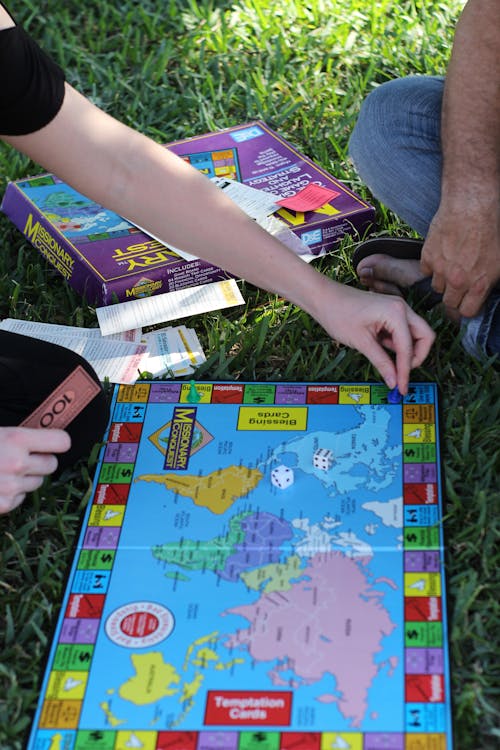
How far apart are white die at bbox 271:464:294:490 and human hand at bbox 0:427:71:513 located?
1.16 feet

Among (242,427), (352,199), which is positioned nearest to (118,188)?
(242,427)

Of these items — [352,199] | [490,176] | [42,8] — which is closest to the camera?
[490,176]

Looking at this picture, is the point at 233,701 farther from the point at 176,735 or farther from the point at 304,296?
the point at 304,296

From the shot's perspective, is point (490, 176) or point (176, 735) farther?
point (490, 176)

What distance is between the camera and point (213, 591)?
1.52 metres

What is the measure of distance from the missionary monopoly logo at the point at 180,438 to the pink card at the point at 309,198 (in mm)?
637

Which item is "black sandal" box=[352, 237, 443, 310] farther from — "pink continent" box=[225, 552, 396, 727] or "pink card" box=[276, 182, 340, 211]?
"pink continent" box=[225, 552, 396, 727]

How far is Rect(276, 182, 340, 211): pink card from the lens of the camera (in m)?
2.25

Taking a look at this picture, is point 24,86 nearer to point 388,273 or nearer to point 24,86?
point 24,86

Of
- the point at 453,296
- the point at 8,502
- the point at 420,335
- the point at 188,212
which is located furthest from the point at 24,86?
the point at 453,296

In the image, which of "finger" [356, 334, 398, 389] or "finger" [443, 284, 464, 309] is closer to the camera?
"finger" [356, 334, 398, 389]

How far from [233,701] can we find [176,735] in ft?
0.29

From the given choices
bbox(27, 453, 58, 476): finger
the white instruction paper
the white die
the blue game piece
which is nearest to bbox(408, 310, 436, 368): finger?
the blue game piece

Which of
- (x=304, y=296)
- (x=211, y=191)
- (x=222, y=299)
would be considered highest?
(x=211, y=191)
